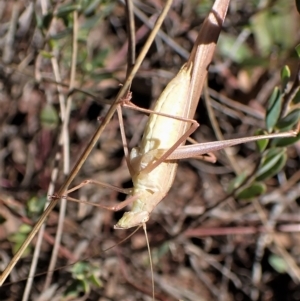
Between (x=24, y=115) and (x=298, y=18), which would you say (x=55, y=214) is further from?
(x=298, y=18)

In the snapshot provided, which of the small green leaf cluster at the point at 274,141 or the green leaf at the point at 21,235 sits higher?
the small green leaf cluster at the point at 274,141

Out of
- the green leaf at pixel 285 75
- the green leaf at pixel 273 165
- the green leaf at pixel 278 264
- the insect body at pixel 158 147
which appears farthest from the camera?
the green leaf at pixel 278 264

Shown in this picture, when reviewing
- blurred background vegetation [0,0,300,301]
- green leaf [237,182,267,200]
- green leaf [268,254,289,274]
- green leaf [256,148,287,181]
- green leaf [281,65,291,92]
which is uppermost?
green leaf [281,65,291,92]

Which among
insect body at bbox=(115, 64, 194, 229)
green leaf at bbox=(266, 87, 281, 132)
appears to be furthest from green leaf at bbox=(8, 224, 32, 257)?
green leaf at bbox=(266, 87, 281, 132)

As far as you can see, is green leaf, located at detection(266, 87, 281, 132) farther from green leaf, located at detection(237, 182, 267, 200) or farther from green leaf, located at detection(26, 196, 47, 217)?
green leaf, located at detection(26, 196, 47, 217)

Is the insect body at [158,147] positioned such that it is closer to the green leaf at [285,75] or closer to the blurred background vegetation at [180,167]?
the green leaf at [285,75]

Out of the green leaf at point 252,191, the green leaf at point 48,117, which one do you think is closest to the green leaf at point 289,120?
the green leaf at point 252,191

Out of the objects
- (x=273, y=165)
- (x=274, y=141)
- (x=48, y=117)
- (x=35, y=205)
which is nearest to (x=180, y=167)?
(x=48, y=117)
